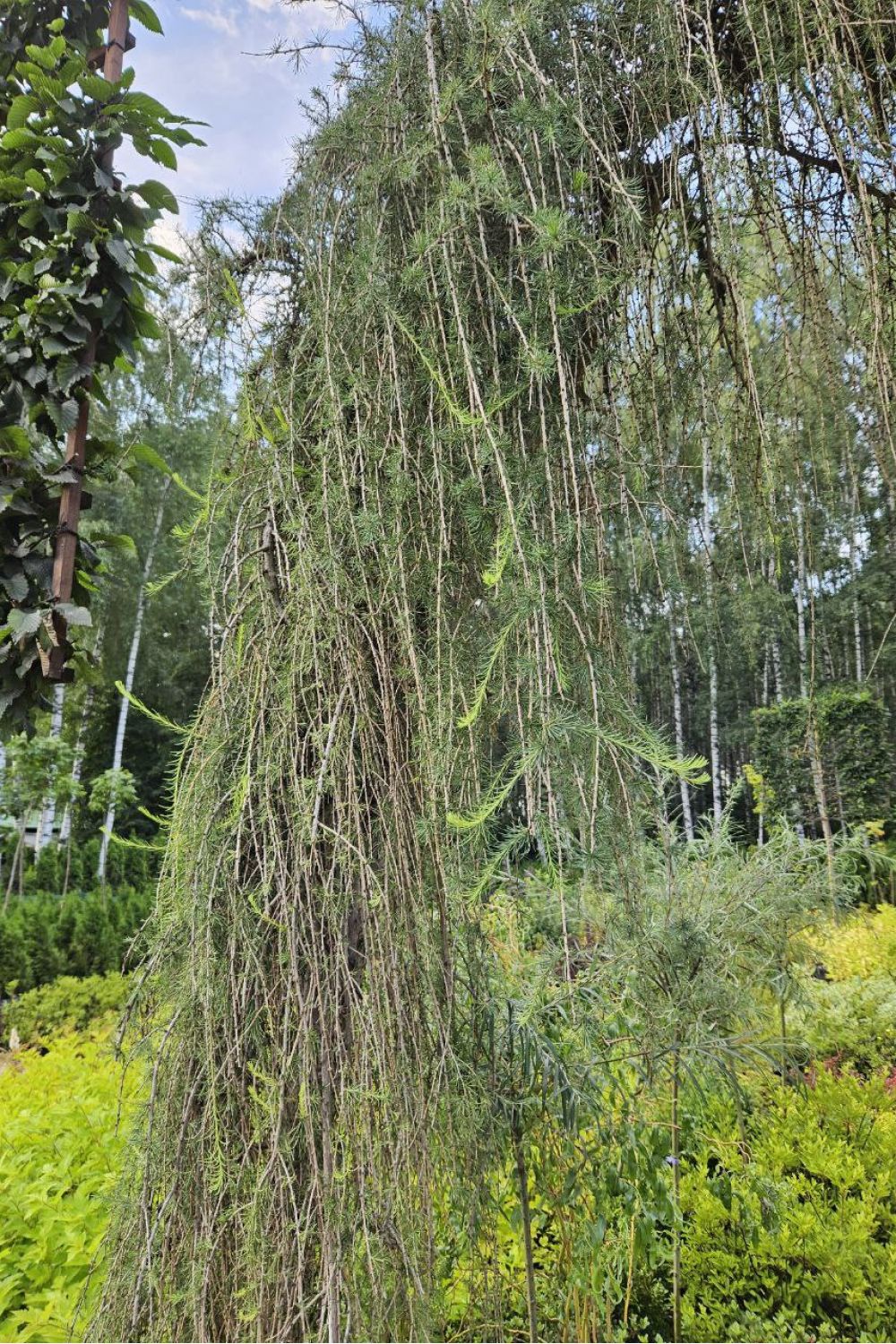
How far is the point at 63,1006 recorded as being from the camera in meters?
3.45

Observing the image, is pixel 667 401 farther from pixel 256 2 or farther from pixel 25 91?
pixel 25 91

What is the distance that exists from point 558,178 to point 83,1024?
372 cm

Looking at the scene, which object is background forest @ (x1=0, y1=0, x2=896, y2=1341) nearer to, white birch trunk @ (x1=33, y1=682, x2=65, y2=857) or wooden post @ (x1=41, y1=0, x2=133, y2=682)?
wooden post @ (x1=41, y1=0, x2=133, y2=682)

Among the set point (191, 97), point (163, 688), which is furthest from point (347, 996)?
point (163, 688)

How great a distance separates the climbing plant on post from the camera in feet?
3.72

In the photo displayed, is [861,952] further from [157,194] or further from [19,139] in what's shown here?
[19,139]

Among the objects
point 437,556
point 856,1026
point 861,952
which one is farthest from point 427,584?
point 861,952

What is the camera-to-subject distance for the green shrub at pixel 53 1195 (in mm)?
1144

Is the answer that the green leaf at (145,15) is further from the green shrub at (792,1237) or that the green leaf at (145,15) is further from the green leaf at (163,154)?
the green shrub at (792,1237)

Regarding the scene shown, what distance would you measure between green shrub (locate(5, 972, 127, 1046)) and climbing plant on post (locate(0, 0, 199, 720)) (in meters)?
2.61

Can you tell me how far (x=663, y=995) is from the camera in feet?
4.55

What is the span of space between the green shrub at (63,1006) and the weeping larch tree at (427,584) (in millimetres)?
2952

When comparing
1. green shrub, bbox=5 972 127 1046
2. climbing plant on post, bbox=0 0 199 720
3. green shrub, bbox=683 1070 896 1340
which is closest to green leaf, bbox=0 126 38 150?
climbing plant on post, bbox=0 0 199 720

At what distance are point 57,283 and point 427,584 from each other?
33.5 inches
